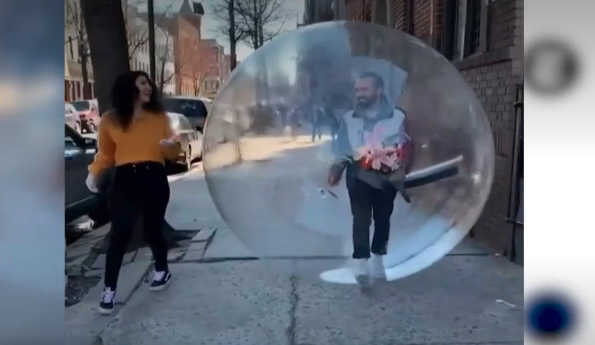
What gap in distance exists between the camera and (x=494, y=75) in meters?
3.08

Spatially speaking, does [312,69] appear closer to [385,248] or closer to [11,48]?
[385,248]

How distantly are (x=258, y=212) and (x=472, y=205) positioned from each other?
2.82ft

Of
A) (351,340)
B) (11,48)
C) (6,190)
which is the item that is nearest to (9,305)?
(6,190)

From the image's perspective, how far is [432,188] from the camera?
3.15 meters

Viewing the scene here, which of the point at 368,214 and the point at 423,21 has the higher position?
the point at 423,21

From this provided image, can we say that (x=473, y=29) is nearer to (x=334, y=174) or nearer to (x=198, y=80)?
(x=334, y=174)

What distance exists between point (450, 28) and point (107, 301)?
1725mm

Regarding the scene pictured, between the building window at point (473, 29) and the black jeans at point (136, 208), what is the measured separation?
4.29 ft

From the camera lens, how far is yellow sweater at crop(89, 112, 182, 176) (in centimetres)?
304

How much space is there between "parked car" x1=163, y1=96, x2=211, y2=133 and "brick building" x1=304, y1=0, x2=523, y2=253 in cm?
53

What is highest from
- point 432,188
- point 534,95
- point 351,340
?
point 534,95

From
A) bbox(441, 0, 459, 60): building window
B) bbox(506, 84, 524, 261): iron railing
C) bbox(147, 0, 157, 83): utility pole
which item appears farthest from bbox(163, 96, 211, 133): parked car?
bbox(506, 84, 524, 261): iron railing

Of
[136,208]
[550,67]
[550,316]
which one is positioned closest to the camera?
[550,67]

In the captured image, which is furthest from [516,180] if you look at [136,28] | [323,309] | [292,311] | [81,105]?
[81,105]
